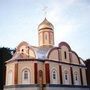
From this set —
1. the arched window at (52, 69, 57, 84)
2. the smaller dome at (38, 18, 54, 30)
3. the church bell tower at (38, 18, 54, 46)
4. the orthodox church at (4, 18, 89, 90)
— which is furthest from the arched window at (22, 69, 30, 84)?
the smaller dome at (38, 18, 54, 30)

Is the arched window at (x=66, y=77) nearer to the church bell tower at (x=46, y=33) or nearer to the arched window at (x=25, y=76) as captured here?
the church bell tower at (x=46, y=33)

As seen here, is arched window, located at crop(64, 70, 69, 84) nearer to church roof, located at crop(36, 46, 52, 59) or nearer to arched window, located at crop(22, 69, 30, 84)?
church roof, located at crop(36, 46, 52, 59)

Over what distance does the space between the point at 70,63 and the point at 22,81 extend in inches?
326

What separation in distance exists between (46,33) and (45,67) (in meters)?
6.82

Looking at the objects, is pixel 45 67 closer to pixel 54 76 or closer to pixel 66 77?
pixel 54 76

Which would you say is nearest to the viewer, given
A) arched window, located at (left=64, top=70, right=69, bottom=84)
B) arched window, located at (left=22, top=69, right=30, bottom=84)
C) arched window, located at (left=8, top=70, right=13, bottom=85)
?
arched window, located at (left=22, top=69, right=30, bottom=84)

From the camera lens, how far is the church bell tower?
34719 mm

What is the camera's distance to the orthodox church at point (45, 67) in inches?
1153

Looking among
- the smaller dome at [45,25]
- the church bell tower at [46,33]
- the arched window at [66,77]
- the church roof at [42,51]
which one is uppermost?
the smaller dome at [45,25]

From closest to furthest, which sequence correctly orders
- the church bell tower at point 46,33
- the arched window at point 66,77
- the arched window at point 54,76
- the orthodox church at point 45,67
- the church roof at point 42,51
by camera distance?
the orthodox church at point 45,67 < the arched window at point 54,76 < the church roof at point 42,51 < the arched window at point 66,77 < the church bell tower at point 46,33

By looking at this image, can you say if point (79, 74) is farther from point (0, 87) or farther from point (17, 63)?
point (0, 87)

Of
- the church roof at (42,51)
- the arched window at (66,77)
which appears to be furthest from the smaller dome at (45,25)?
the arched window at (66,77)

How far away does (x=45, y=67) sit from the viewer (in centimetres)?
3022

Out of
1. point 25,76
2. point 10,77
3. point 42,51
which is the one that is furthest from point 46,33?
point 10,77
